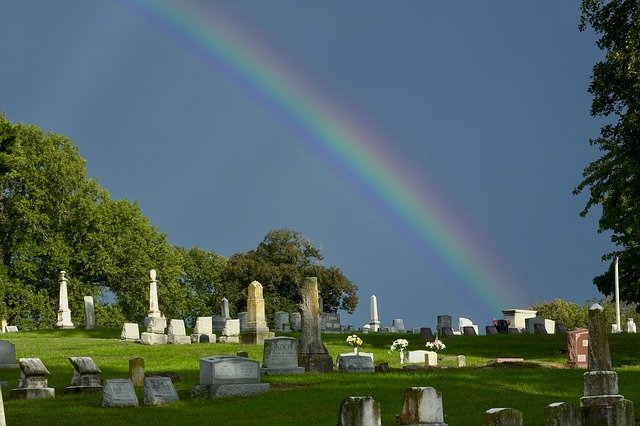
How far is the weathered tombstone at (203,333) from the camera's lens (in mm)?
46531

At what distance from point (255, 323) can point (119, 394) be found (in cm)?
2243

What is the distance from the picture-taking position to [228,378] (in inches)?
943

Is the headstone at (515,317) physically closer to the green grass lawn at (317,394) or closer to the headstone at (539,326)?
the headstone at (539,326)

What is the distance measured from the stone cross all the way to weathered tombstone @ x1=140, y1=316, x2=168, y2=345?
29248mm

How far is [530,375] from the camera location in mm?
26781

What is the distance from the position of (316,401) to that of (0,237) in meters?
55.6

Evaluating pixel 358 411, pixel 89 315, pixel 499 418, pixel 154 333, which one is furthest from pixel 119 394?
pixel 89 315

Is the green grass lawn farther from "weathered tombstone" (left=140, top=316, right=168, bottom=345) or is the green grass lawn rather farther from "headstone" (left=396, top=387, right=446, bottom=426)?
"headstone" (left=396, top=387, right=446, bottom=426)

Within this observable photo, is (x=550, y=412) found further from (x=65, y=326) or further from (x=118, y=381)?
(x=65, y=326)

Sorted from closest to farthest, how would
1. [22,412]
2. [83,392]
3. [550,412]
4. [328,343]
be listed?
[550,412] < [22,412] < [83,392] < [328,343]

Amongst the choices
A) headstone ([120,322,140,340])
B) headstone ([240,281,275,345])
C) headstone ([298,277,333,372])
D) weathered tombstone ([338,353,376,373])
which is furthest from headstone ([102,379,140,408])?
headstone ([120,322,140,340])

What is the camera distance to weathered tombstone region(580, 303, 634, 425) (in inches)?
624

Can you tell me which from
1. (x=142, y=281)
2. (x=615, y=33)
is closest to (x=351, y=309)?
(x=142, y=281)

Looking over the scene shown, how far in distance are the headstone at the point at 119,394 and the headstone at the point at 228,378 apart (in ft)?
5.71
